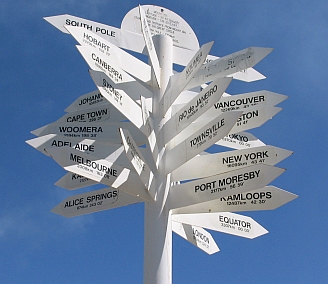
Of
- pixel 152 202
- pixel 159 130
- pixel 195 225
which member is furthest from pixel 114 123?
pixel 195 225

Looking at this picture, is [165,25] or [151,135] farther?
[165,25]

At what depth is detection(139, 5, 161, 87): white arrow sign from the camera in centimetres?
659

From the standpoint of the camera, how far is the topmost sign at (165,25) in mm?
7984

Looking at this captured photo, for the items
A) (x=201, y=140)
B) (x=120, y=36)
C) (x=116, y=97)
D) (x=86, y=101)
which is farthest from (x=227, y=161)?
(x=120, y=36)

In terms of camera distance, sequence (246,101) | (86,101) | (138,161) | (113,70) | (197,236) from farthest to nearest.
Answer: (86,101)
(197,236)
(246,101)
(113,70)
(138,161)

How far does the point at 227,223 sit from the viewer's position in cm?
734

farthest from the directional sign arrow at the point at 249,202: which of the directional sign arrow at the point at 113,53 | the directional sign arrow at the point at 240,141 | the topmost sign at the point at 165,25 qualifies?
the topmost sign at the point at 165,25

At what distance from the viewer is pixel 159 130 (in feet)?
23.4

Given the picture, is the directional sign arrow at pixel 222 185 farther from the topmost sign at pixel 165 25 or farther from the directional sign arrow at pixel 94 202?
the topmost sign at pixel 165 25

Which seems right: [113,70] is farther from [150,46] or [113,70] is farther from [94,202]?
[94,202]

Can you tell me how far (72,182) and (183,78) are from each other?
186cm

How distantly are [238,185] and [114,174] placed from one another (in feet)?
4.43

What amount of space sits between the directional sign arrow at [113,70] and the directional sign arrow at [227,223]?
169 cm

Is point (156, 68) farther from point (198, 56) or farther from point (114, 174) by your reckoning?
point (114, 174)
